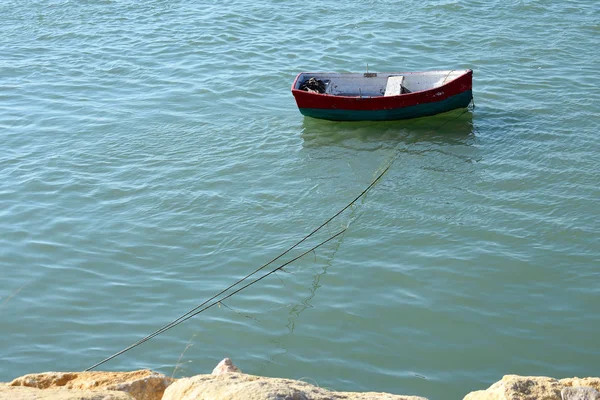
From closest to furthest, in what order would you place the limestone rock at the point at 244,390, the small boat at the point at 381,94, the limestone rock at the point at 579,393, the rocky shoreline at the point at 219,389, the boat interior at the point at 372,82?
the limestone rock at the point at 244,390
the rocky shoreline at the point at 219,389
the limestone rock at the point at 579,393
the small boat at the point at 381,94
the boat interior at the point at 372,82

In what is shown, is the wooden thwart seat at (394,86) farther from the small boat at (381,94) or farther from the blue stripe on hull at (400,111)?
the blue stripe on hull at (400,111)

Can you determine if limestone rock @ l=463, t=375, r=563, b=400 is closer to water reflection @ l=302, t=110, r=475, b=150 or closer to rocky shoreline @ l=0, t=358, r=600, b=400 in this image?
rocky shoreline @ l=0, t=358, r=600, b=400

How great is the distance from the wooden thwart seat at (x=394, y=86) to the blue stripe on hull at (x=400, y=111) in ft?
1.44

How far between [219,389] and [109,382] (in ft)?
4.92

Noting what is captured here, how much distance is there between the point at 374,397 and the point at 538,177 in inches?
323

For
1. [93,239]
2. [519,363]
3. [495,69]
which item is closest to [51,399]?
[519,363]

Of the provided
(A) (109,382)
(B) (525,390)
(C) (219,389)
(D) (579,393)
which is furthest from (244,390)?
(D) (579,393)

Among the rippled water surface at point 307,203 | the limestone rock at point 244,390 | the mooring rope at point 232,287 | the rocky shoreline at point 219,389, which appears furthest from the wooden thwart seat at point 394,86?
the limestone rock at point 244,390

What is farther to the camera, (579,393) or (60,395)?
(579,393)

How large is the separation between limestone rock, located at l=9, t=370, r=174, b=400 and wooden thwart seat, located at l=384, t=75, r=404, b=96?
31.2 feet

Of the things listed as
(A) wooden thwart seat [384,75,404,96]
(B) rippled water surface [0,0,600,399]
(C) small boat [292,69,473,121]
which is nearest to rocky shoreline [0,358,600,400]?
(B) rippled water surface [0,0,600,399]

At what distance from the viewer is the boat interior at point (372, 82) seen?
15203mm

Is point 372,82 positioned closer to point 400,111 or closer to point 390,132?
point 400,111

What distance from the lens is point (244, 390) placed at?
16.3 feet
